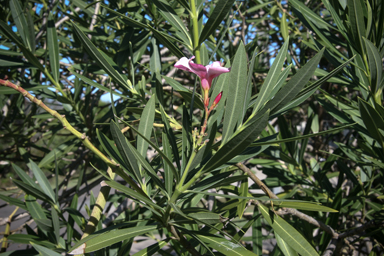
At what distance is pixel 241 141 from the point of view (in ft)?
1.20

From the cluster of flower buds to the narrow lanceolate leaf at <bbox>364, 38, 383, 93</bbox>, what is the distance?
0.35m

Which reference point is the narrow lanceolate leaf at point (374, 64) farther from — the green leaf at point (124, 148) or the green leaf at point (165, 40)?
the green leaf at point (124, 148)

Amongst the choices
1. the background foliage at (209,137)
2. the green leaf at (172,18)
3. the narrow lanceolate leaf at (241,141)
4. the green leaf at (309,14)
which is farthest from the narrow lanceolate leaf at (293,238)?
the green leaf at (309,14)

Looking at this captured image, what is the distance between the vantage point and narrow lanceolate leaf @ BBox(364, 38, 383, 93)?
60cm

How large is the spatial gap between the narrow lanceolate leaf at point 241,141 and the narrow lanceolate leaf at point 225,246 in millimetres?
171

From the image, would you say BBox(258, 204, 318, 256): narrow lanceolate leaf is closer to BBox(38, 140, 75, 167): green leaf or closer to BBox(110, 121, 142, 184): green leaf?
BBox(110, 121, 142, 184): green leaf

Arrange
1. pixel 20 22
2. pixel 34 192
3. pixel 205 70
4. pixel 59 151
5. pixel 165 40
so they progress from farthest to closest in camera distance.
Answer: pixel 59 151 < pixel 20 22 < pixel 34 192 < pixel 165 40 < pixel 205 70

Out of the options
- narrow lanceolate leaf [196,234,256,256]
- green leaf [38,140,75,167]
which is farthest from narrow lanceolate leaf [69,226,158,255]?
green leaf [38,140,75,167]

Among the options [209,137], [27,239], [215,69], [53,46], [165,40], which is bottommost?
[27,239]

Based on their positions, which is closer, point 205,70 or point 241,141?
point 241,141

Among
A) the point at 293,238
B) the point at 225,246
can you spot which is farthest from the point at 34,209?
the point at 293,238

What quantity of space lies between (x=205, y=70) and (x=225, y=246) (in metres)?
0.32

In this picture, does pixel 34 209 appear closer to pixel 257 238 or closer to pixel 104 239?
pixel 104 239

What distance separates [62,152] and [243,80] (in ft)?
3.59
